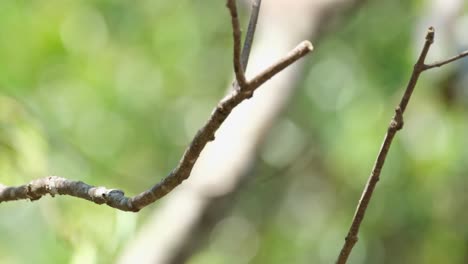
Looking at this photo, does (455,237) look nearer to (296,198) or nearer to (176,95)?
(296,198)

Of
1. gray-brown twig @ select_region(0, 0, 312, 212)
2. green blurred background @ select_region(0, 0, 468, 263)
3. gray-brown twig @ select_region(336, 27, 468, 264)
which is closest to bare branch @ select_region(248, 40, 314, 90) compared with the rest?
gray-brown twig @ select_region(0, 0, 312, 212)

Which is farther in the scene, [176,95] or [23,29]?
[176,95]

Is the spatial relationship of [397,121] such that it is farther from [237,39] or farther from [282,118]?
[282,118]

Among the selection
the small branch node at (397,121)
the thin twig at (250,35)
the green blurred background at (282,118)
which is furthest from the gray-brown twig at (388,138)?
the green blurred background at (282,118)

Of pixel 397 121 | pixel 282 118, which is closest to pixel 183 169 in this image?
pixel 397 121

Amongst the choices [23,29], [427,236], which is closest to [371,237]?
[427,236]

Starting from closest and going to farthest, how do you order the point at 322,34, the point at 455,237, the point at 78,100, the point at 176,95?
the point at 322,34 → the point at 455,237 → the point at 78,100 → the point at 176,95
